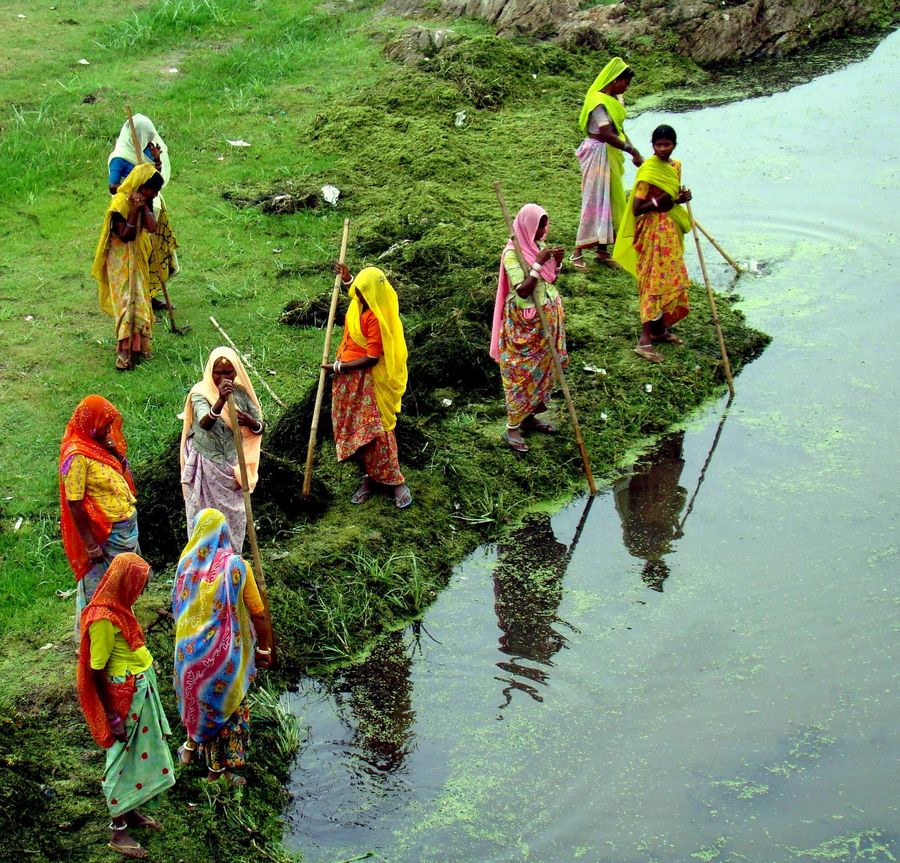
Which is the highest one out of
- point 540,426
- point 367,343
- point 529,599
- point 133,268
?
point 367,343

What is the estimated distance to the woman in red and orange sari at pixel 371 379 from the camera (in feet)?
20.0

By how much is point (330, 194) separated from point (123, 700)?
6896mm

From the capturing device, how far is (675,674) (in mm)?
5418

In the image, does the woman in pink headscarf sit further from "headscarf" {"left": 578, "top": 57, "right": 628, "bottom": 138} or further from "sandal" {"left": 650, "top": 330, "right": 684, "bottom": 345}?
"headscarf" {"left": 578, "top": 57, "right": 628, "bottom": 138}

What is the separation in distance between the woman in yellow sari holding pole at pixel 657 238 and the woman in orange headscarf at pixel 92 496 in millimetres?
3971

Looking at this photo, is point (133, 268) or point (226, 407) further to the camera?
point (133, 268)

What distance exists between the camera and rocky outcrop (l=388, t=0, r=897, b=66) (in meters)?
13.8

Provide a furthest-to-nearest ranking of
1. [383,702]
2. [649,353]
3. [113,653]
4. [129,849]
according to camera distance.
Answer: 1. [649,353]
2. [383,702]
3. [129,849]
4. [113,653]

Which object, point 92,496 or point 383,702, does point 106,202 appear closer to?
point 92,496

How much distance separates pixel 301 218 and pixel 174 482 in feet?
14.6

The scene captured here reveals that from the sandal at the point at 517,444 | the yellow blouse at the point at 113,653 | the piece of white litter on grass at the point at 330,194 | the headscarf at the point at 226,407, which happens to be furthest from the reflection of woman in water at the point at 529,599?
the piece of white litter on grass at the point at 330,194

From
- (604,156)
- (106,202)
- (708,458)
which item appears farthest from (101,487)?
(106,202)

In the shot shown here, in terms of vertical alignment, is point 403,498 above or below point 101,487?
below

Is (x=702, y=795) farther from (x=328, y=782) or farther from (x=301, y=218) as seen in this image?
(x=301, y=218)
